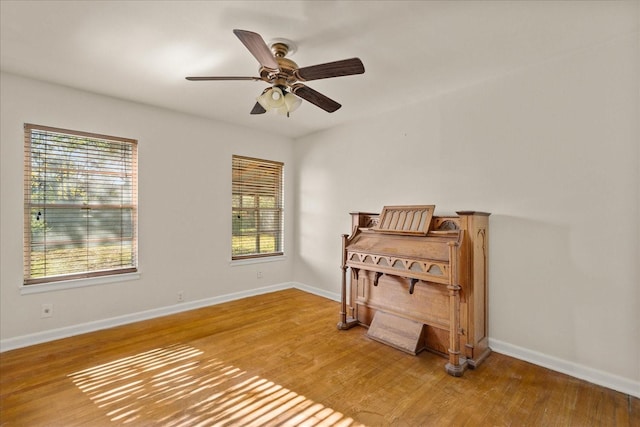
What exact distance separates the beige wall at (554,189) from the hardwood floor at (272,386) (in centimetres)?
40

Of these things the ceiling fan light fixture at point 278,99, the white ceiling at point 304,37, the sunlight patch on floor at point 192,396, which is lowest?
the sunlight patch on floor at point 192,396

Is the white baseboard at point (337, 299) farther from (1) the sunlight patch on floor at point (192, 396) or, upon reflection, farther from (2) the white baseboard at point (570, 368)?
(1) the sunlight patch on floor at point (192, 396)

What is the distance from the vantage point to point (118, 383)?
7.54 ft

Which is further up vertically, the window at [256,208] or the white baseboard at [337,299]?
the window at [256,208]

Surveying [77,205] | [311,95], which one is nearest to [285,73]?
[311,95]

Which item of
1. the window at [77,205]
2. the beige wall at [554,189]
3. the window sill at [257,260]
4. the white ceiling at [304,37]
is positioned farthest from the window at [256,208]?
the beige wall at [554,189]

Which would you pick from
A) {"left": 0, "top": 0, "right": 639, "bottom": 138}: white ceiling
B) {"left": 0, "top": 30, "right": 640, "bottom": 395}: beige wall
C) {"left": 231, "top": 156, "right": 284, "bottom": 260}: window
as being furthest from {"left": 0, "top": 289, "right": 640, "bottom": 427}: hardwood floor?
{"left": 0, "top": 0, "right": 639, "bottom": 138}: white ceiling

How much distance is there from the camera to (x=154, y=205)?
373cm

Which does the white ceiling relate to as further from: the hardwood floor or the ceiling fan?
the hardwood floor

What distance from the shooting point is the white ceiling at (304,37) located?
1.94 metres

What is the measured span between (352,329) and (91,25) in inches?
138

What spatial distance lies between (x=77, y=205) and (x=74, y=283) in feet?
2.71

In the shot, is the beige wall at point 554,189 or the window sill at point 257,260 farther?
the window sill at point 257,260

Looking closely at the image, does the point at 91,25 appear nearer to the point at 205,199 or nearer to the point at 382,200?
the point at 205,199
